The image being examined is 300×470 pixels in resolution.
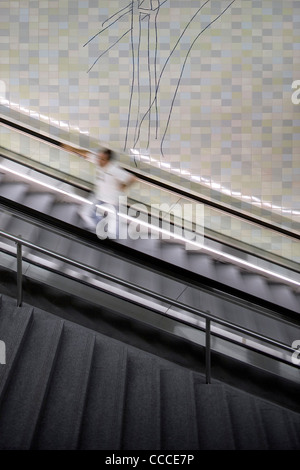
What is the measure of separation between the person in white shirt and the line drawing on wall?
1053mm

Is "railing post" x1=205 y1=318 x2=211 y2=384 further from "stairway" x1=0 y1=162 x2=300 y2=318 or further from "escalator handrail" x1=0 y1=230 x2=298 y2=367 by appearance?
"stairway" x1=0 y1=162 x2=300 y2=318

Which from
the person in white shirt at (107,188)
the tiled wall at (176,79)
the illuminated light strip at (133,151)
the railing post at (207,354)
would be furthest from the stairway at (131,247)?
the railing post at (207,354)

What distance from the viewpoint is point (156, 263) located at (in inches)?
212

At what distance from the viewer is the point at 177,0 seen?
586 centimetres

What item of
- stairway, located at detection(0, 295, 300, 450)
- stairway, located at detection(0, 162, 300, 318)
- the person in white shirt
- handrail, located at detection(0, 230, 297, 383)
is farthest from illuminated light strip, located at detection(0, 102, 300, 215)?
stairway, located at detection(0, 295, 300, 450)

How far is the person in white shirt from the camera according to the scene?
17.6ft

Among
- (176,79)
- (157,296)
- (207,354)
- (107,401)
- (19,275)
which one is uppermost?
(176,79)

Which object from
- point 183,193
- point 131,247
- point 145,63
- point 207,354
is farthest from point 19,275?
point 145,63

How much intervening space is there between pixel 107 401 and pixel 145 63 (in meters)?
4.57

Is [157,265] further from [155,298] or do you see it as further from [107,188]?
[155,298]

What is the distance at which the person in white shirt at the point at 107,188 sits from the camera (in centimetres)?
538

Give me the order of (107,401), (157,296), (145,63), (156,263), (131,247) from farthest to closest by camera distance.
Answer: (145,63), (131,247), (156,263), (157,296), (107,401)

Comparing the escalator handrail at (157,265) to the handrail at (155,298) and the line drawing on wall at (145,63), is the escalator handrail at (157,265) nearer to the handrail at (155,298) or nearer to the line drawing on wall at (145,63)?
the handrail at (155,298)
